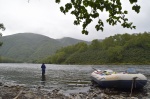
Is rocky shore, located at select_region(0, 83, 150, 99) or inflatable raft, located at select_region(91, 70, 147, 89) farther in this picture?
inflatable raft, located at select_region(91, 70, 147, 89)

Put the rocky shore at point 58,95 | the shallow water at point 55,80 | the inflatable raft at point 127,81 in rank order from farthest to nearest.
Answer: the shallow water at point 55,80 < the inflatable raft at point 127,81 < the rocky shore at point 58,95

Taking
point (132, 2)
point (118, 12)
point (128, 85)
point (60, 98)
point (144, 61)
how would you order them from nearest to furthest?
1. point (132, 2)
2. point (118, 12)
3. point (60, 98)
4. point (128, 85)
5. point (144, 61)

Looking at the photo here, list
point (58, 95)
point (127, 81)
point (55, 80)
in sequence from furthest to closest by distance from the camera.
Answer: point (55, 80), point (127, 81), point (58, 95)

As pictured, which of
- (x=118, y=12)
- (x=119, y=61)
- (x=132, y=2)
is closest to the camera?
(x=132, y=2)

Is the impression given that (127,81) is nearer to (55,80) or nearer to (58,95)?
(58,95)

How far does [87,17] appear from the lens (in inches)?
290

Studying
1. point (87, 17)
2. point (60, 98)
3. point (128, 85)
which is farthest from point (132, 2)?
point (128, 85)

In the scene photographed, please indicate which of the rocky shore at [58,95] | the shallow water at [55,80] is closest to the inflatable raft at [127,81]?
the rocky shore at [58,95]

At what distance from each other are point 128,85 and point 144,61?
541 feet

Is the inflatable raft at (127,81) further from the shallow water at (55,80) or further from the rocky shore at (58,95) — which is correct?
the shallow water at (55,80)

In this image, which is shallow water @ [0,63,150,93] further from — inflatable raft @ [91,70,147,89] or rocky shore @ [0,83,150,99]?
inflatable raft @ [91,70,147,89]

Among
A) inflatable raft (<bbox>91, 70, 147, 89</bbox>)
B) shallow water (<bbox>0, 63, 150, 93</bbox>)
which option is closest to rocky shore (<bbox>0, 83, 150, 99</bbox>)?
inflatable raft (<bbox>91, 70, 147, 89</bbox>)

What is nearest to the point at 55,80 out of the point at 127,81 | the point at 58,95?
the point at 127,81

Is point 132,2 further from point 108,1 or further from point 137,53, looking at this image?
point 137,53
